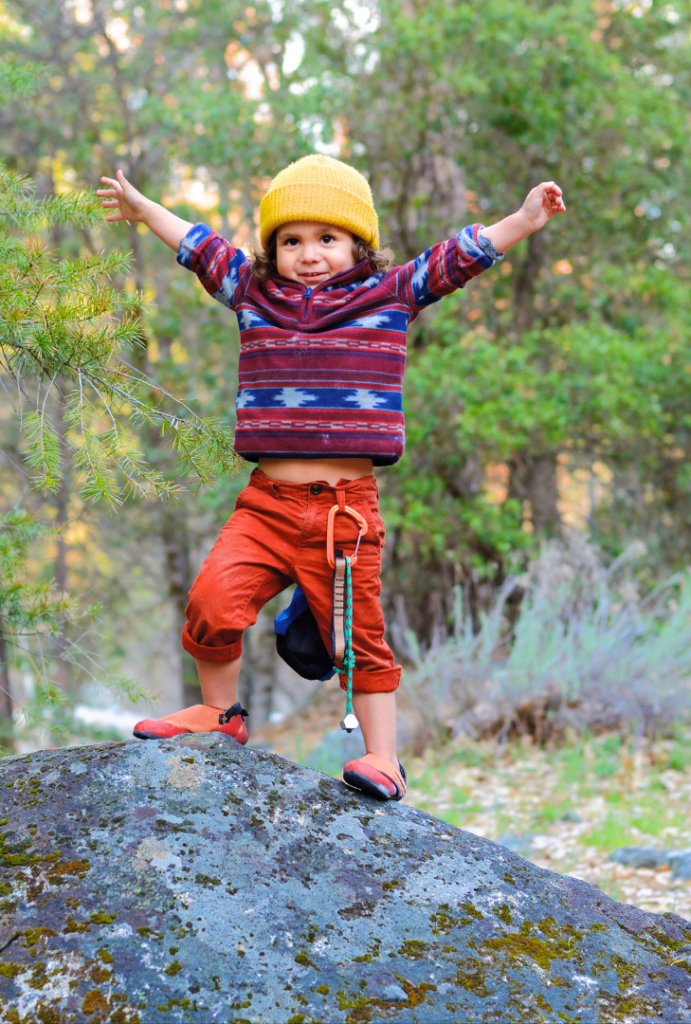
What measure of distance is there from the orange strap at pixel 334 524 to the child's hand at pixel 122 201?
3.38ft

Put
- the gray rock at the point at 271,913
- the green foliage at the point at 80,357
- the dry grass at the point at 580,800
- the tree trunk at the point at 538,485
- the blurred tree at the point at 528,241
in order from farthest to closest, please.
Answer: the tree trunk at the point at 538,485 → the blurred tree at the point at 528,241 → the dry grass at the point at 580,800 → the green foliage at the point at 80,357 → the gray rock at the point at 271,913

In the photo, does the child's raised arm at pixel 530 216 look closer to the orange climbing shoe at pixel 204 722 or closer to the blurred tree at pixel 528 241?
the orange climbing shoe at pixel 204 722

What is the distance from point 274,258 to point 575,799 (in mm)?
3062

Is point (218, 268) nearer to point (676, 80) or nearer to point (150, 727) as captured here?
point (150, 727)

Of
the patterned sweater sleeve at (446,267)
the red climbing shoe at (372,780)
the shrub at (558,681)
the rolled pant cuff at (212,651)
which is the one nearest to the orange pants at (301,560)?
the rolled pant cuff at (212,651)

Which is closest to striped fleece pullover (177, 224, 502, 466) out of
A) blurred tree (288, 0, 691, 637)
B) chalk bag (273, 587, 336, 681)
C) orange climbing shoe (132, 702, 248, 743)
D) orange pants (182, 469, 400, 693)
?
orange pants (182, 469, 400, 693)

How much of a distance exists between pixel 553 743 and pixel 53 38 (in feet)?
21.1

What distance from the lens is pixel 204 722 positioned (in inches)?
95.3

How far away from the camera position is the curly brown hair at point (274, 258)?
8.67ft

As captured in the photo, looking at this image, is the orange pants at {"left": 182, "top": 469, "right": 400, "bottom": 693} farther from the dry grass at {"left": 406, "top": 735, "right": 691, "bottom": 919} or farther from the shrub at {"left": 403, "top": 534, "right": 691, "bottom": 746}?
the shrub at {"left": 403, "top": 534, "right": 691, "bottom": 746}

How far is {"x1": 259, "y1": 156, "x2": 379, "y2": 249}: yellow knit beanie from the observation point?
255 cm

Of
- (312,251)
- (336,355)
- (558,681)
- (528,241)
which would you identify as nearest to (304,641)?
(336,355)

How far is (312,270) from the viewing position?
260cm

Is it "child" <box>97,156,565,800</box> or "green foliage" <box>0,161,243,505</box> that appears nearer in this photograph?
"green foliage" <box>0,161,243,505</box>
